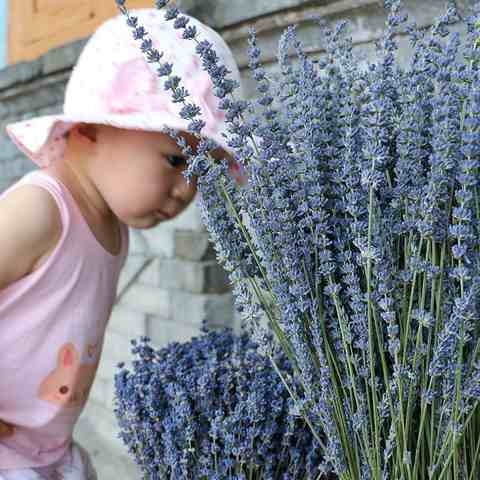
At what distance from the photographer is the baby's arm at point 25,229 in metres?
1.28

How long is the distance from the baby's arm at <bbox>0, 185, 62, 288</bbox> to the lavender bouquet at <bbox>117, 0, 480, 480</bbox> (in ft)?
1.51

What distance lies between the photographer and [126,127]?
4.29ft

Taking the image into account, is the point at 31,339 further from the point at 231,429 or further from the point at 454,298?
the point at 454,298

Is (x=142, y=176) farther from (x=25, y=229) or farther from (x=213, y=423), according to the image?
(x=213, y=423)

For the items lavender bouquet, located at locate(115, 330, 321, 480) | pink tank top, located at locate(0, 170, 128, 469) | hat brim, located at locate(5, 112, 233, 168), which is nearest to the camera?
lavender bouquet, located at locate(115, 330, 321, 480)

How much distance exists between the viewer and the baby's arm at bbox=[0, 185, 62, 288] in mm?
1279

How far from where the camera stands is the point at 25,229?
4.25ft

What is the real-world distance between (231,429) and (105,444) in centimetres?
214

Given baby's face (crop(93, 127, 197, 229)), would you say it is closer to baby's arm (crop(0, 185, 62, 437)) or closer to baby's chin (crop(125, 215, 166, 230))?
baby's chin (crop(125, 215, 166, 230))

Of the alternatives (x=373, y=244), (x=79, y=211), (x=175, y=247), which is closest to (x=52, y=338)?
(x=79, y=211)

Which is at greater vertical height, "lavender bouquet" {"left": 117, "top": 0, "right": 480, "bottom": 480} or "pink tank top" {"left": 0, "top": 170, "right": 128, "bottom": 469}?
"lavender bouquet" {"left": 117, "top": 0, "right": 480, "bottom": 480}

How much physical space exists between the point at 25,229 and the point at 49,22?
113 inches

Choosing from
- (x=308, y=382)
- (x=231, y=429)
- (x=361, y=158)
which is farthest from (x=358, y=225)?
(x=231, y=429)

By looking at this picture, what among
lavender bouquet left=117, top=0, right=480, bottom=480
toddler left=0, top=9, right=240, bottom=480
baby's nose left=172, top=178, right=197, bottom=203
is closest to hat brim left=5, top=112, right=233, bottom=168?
toddler left=0, top=9, right=240, bottom=480
